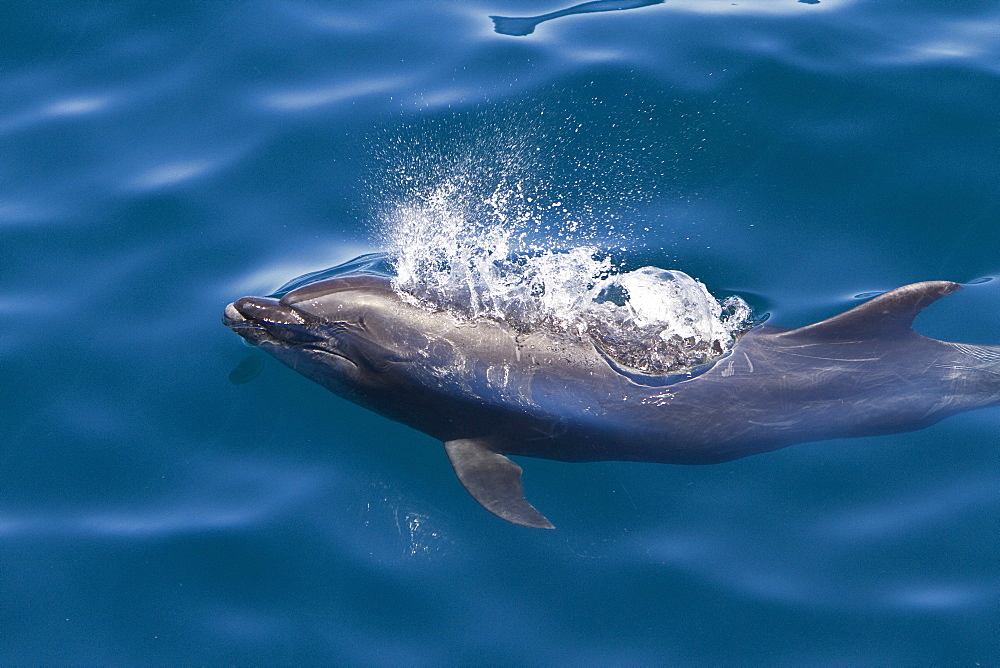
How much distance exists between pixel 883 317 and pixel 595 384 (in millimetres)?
2378

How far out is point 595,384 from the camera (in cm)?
751

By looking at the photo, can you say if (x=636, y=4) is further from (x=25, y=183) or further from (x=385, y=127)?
(x=25, y=183)

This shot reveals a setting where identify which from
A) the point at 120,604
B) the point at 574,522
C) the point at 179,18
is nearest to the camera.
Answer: the point at 120,604

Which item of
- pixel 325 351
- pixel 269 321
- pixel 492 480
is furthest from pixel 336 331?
pixel 492 480

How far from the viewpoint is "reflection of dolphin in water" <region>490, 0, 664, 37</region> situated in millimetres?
11812

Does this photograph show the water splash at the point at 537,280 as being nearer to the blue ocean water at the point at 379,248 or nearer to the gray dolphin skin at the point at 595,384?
the gray dolphin skin at the point at 595,384

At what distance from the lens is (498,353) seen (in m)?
7.57

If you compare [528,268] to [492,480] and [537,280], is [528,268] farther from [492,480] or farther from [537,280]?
[492,480]

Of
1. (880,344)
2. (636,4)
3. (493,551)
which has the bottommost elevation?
(493,551)

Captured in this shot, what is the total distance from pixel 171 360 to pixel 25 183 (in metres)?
3.40

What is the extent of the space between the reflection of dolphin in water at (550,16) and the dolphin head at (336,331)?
532 cm

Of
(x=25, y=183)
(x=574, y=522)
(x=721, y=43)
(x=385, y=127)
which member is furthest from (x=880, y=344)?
(x=25, y=183)

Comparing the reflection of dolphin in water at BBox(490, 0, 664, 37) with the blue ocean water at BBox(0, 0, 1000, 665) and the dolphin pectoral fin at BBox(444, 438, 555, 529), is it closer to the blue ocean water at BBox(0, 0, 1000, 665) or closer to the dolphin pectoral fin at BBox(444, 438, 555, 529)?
the blue ocean water at BBox(0, 0, 1000, 665)

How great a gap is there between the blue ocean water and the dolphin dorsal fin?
93 centimetres
